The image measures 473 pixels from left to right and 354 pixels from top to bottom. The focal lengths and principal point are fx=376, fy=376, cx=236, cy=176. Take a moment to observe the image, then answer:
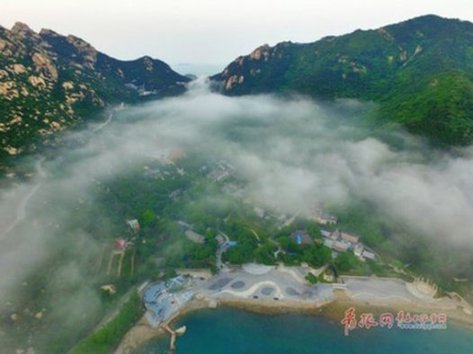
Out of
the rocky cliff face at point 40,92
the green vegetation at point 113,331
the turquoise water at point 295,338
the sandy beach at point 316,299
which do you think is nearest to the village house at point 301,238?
the sandy beach at point 316,299

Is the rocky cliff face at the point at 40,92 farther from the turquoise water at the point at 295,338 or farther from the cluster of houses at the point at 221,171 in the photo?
the turquoise water at the point at 295,338

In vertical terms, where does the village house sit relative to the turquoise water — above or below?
above

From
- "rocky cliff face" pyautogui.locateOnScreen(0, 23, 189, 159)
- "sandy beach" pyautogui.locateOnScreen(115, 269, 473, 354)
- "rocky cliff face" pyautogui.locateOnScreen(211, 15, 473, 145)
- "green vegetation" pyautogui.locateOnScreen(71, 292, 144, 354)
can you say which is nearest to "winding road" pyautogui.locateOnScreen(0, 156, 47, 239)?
"rocky cliff face" pyautogui.locateOnScreen(0, 23, 189, 159)

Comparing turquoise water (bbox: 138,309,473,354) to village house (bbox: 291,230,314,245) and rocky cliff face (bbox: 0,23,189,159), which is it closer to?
village house (bbox: 291,230,314,245)

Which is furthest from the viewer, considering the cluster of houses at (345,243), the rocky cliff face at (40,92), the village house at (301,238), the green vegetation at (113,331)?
the rocky cliff face at (40,92)

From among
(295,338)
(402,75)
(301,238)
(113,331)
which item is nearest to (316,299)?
(295,338)
